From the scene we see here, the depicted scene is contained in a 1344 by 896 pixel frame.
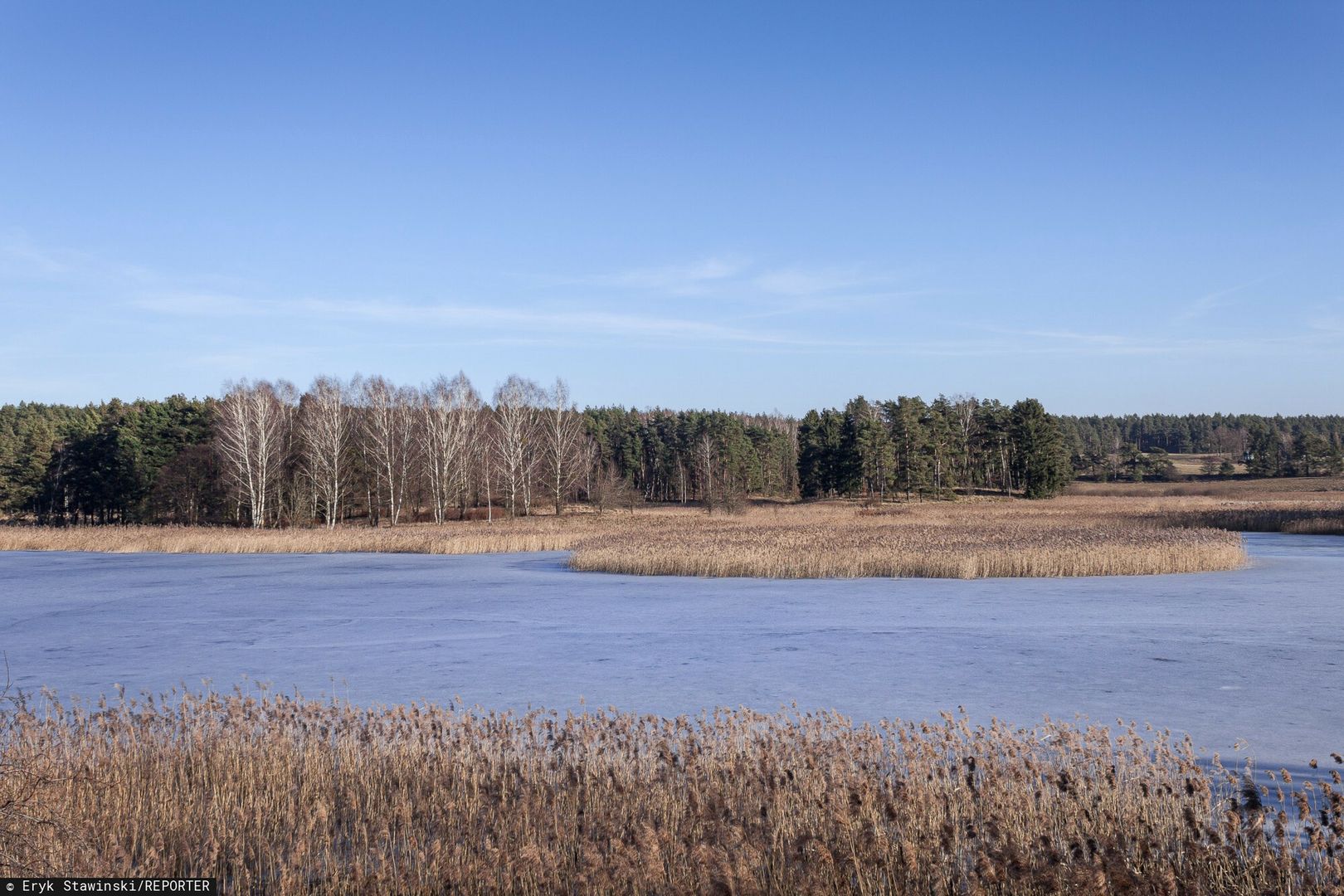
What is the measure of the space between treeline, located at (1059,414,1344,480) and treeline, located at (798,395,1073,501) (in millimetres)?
21774

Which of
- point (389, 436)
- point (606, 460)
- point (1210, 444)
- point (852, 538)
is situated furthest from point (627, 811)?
point (1210, 444)

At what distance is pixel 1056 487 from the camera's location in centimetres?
6644

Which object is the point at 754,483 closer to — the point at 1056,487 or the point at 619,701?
the point at 1056,487

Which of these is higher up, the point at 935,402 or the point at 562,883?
the point at 935,402

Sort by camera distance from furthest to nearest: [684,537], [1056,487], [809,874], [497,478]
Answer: [1056,487]
[497,478]
[684,537]
[809,874]

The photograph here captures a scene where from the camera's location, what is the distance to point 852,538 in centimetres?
2647

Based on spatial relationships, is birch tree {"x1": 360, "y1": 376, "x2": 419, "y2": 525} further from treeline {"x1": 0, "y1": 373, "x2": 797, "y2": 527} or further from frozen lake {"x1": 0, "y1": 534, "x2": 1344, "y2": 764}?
frozen lake {"x1": 0, "y1": 534, "x2": 1344, "y2": 764}

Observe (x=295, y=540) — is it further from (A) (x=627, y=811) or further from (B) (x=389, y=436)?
(A) (x=627, y=811)

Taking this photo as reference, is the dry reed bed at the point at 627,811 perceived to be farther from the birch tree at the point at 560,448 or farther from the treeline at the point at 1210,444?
the treeline at the point at 1210,444

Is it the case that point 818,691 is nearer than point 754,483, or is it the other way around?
point 818,691

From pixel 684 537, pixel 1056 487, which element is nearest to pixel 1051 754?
pixel 684 537

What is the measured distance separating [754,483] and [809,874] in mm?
72825

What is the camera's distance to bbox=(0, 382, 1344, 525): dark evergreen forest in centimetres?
5150

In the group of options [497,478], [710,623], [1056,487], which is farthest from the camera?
[1056,487]
